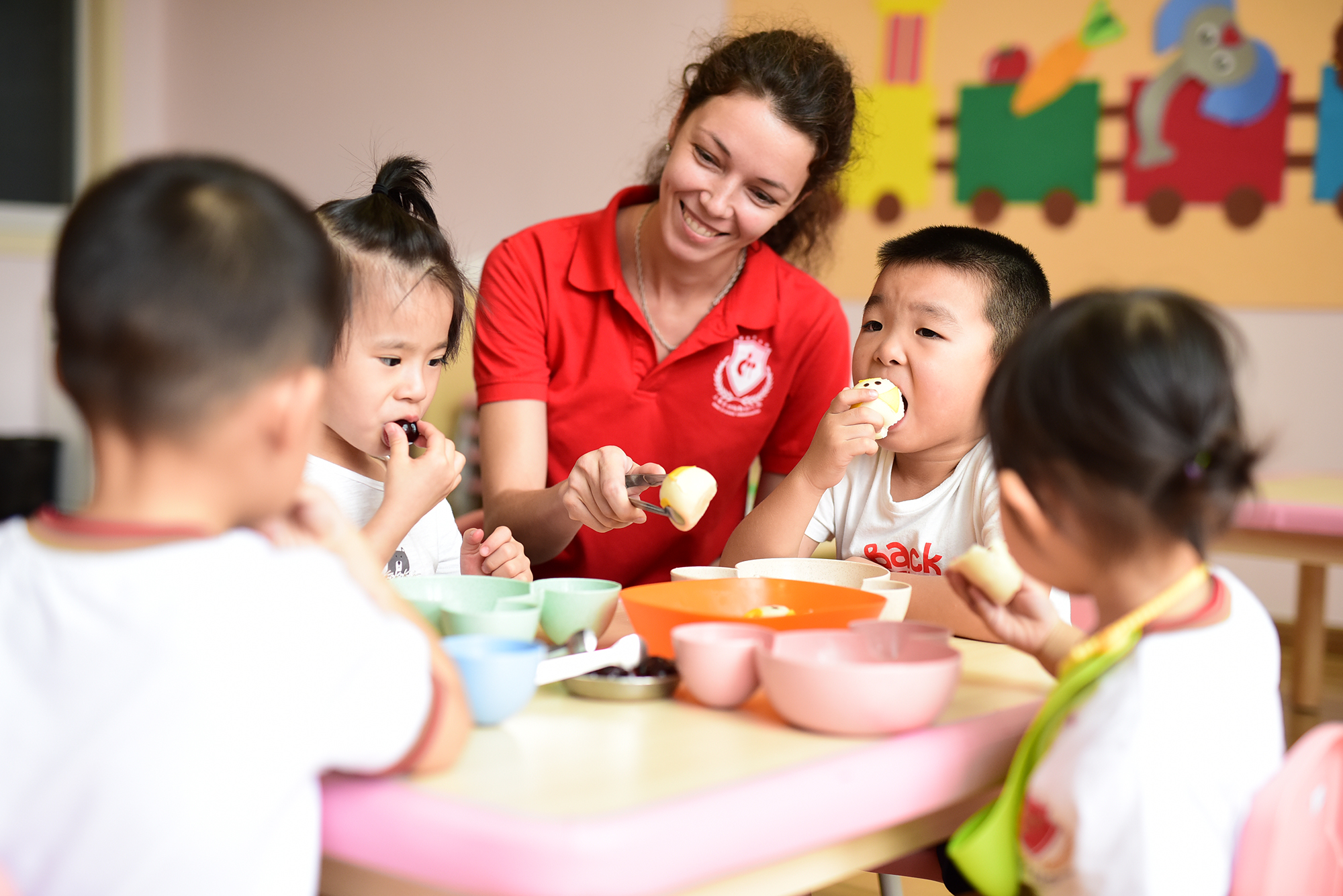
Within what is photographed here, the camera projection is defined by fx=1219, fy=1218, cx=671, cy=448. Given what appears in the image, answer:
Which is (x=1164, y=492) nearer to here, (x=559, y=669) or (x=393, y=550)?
(x=559, y=669)

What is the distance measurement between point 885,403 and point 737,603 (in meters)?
0.42

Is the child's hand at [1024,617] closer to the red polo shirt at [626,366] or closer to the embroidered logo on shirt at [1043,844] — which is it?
the embroidered logo on shirt at [1043,844]

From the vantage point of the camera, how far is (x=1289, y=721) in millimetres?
2939

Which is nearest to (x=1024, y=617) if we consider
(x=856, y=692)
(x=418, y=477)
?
(x=856, y=692)

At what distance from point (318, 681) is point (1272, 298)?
3590 millimetres

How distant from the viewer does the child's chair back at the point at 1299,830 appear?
783 mm

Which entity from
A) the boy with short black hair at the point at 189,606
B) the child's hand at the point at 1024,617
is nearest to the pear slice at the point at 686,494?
the child's hand at the point at 1024,617

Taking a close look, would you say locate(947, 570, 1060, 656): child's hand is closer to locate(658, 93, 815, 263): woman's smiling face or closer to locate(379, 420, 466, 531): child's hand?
locate(379, 420, 466, 531): child's hand

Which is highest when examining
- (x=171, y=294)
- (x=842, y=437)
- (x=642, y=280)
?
(x=171, y=294)

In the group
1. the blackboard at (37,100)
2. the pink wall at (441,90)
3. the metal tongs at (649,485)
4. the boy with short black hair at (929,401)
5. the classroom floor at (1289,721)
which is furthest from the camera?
the blackboard at (37,100)

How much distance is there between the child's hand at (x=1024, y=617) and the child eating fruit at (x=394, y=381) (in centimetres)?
53

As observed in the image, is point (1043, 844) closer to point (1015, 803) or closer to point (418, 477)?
point (1015, 803)

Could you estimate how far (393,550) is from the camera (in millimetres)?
1344

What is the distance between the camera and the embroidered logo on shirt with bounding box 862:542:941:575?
150 cm
